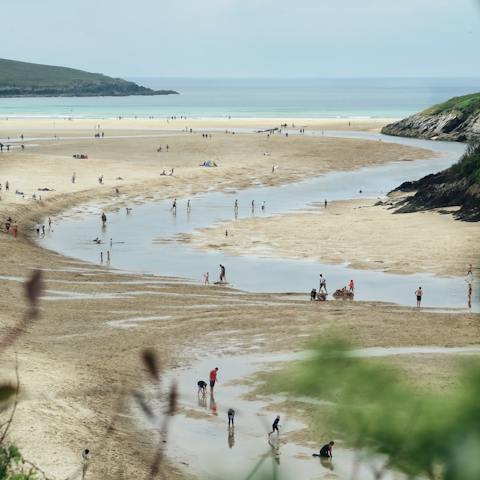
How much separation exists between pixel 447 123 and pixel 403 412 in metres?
113

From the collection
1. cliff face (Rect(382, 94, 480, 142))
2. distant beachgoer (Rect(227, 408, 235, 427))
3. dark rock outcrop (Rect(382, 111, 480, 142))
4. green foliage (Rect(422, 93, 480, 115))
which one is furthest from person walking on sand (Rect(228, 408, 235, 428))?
green foliage (Rect(422, 93, 480, 115))

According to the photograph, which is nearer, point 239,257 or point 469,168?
point 239,257

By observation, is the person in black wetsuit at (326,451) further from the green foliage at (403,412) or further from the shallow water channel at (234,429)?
the green foliage at (403,412)

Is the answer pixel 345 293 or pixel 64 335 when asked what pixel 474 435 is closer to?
pixel 64 335

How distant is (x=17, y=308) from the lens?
2728 centimetres

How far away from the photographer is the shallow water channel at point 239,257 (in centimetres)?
3381

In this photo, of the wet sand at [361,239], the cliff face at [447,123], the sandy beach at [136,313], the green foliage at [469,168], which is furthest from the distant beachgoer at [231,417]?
the cliff face at [447,123]

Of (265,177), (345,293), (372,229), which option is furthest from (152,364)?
(265,177)

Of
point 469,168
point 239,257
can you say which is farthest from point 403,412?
point 469,168

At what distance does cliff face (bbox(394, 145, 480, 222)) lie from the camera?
50497mm

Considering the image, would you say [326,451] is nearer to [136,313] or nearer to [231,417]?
[231,417]

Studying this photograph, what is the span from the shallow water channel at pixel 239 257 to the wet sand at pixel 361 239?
1079 millimetres

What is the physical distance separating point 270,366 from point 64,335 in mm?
6269

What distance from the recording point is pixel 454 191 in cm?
5338
